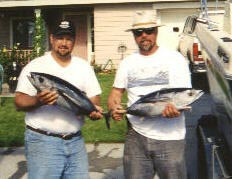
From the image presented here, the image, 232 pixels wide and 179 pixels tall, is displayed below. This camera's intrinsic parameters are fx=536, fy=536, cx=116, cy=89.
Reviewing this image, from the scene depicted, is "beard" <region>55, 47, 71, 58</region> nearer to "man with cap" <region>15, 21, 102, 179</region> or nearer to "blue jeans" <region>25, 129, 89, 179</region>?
"man with cap" <region>15, 21, 102, 179</region>

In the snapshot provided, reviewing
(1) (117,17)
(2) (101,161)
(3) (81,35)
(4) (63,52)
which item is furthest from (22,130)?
(3) (81,35)

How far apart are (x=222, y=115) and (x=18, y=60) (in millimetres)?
10273

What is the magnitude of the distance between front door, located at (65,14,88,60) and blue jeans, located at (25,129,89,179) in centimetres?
1623

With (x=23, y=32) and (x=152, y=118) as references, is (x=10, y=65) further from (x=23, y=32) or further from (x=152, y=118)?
(x=152, y=118)

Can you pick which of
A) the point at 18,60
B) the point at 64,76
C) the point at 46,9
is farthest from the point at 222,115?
the point at 46,9

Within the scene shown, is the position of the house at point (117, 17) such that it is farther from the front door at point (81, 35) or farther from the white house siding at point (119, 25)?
the front door at point (81, 35)

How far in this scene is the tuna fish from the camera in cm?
378

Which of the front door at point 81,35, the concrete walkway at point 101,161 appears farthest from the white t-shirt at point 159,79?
the front door at point 81,35

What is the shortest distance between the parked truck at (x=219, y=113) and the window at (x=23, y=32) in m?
15.6

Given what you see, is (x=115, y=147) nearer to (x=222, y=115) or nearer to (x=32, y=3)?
(x=222, y=115)

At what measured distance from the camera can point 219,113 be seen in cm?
535

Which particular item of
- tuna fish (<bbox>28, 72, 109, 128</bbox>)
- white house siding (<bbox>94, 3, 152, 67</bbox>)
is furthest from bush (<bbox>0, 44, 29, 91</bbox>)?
tuna fish (<bbox>28, 72, 109, 128</bbox>)

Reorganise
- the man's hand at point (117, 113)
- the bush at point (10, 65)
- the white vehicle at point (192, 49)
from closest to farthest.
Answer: the man's hand at point (117, 113)
the white vehicle at point (192, 49)
the bush at point (10, 65)

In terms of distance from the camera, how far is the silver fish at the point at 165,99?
4.02 m
